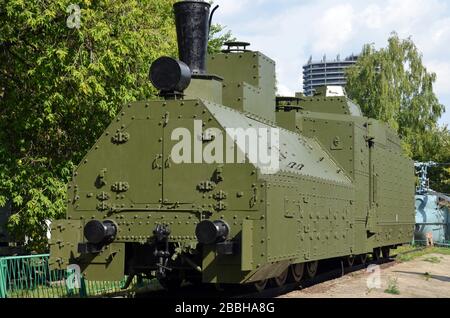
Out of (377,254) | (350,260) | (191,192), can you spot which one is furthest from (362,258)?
(191,192)

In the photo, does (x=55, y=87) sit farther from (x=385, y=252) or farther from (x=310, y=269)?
(x=385, y=252)

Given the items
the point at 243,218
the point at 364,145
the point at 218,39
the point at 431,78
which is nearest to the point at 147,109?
the point at 243,218

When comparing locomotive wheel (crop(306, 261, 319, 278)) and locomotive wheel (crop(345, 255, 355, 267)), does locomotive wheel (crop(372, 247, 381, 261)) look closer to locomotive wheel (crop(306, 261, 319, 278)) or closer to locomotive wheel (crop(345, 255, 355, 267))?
locomotive wheel (crop(345, 255, 355, 267))

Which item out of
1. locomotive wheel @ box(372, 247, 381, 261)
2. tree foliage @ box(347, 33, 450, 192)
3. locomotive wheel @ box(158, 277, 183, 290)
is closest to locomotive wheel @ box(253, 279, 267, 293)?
locomotive wheel @ box(158, 277, 183, 290)

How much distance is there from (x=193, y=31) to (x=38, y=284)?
499 centimetres

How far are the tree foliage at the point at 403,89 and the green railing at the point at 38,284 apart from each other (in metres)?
33.9

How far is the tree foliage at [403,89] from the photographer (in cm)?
4553

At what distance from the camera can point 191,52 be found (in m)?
11.1

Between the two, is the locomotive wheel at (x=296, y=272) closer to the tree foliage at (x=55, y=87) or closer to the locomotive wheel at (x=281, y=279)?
the locomotive wheel at (x=281, y=279)

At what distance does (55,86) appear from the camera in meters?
13.6

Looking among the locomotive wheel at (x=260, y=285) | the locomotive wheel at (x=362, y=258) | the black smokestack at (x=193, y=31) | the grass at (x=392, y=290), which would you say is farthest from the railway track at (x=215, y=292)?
the locomotive wheel at (x=362, y=258)

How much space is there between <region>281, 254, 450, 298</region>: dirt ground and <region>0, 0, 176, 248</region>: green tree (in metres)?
5.06

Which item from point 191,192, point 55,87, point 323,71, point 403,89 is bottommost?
point 191,192
